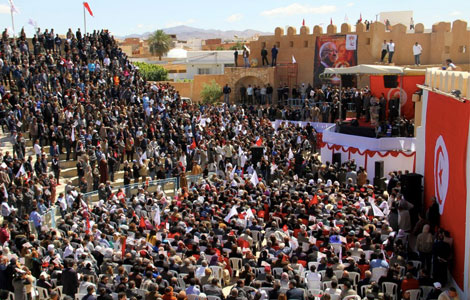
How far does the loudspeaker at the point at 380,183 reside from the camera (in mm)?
21966

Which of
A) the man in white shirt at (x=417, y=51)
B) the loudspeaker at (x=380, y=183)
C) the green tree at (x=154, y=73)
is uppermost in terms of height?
the man in white shirt at (x=417, y=51)

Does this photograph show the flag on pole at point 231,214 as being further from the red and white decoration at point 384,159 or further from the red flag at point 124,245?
the red and white decoration at point 384,159

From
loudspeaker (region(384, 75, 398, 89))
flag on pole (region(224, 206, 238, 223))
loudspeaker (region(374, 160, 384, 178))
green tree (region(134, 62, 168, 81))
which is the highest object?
loudspeaker (region(384, 75, 398, 89))

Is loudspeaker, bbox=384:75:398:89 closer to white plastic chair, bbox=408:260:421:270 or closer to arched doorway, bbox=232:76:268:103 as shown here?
white plastic chair, bbox=408:260:421:270

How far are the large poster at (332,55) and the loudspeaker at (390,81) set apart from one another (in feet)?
43.3

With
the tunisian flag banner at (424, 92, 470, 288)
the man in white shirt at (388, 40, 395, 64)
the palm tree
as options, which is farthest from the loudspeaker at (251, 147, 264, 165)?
the palm tree

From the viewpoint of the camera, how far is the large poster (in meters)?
39.8

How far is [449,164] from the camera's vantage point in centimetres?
1395

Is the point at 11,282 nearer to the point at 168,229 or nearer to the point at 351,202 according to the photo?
the point at 168,229

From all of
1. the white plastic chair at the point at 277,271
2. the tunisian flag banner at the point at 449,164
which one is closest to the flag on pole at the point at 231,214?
the white plastic chair at the point at 277,271

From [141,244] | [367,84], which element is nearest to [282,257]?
[141,244]

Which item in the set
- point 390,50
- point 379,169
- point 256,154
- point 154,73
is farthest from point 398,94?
point 154,73

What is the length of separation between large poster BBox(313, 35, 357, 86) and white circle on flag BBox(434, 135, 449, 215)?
2454 cm

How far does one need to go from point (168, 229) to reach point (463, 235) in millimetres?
6985
